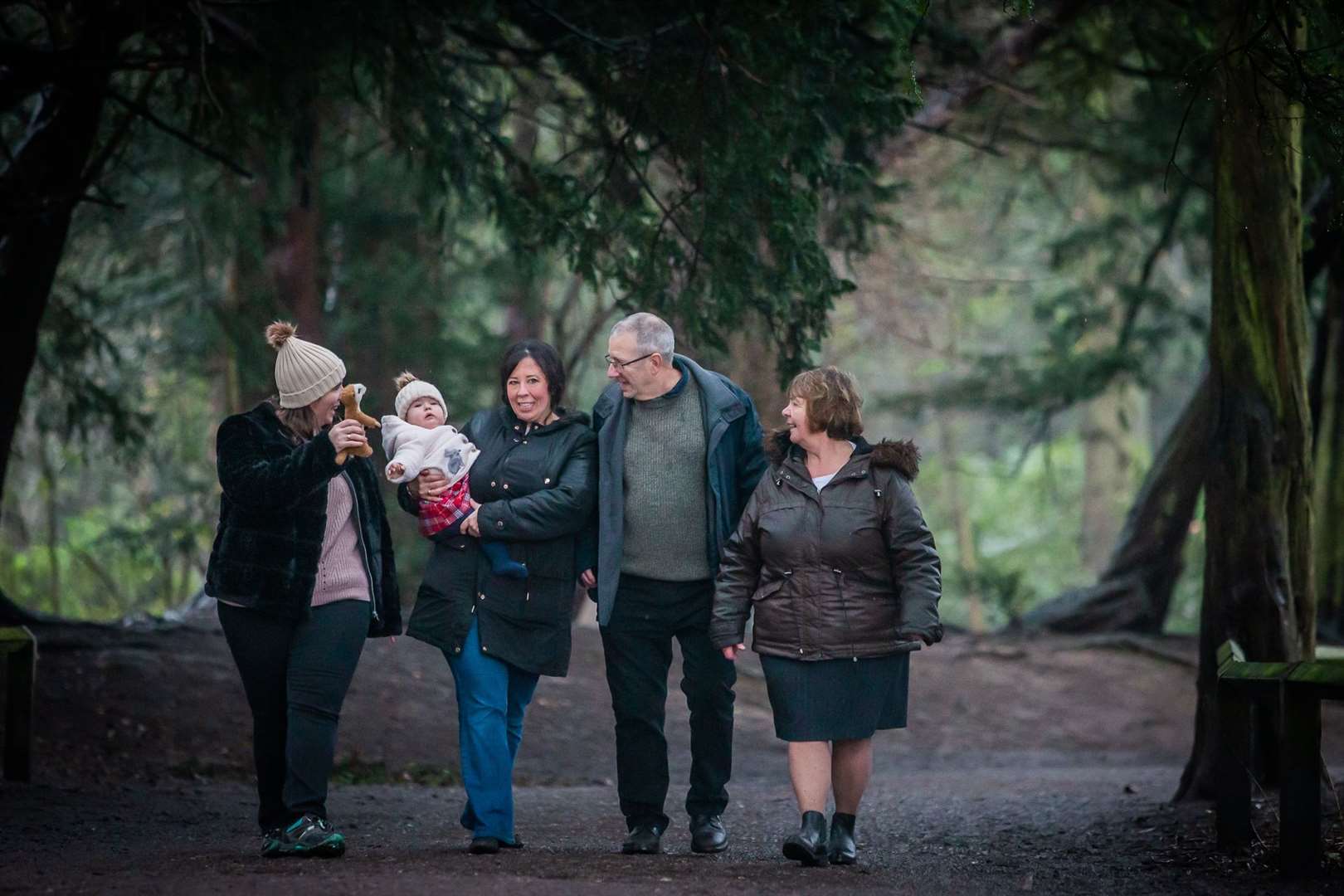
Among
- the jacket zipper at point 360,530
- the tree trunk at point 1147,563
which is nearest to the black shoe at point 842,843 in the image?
the jacket zipper at point 360,530

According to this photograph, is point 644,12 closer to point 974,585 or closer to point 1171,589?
point 1171,589

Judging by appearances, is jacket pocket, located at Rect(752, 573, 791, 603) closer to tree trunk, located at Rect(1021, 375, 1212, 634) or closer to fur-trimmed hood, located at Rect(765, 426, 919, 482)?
fur-trimmed hood, located at Rect(765, 426, 919, 482)

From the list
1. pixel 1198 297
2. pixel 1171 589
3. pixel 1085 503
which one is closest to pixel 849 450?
pixel 1171 589

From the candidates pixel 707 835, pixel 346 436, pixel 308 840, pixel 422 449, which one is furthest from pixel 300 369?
pixel 707 835

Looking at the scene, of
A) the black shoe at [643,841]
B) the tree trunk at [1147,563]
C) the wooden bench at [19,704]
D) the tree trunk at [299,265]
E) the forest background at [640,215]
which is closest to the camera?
the black shoe at [643,841]

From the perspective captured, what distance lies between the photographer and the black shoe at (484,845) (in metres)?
6.05

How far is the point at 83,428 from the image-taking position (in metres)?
12.6

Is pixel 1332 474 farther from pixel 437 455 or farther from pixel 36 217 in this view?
A: pixel 36 217

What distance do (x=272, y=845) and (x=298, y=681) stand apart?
0.62m

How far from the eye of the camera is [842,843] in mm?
6004

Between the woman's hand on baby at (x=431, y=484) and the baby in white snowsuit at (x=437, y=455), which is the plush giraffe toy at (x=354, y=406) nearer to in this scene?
the baby in white snowsuit at (x=437, y=455)

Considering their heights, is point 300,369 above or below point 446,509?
above

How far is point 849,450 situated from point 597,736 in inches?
254

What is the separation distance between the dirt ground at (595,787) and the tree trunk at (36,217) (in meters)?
2.07
